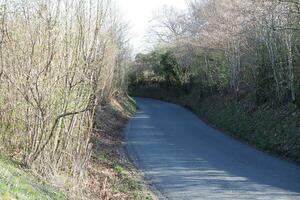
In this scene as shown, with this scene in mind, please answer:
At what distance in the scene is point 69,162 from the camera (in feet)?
30.0

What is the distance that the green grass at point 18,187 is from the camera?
5.47 m

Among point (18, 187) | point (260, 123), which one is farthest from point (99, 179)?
point (260, 123)

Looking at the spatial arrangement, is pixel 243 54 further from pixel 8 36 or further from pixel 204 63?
pixel 8 36

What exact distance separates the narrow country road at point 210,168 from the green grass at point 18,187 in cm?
346

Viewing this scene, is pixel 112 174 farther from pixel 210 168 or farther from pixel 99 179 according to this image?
pixel 210 168

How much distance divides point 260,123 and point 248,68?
5.51 m

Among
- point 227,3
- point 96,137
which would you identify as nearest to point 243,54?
point 227,3

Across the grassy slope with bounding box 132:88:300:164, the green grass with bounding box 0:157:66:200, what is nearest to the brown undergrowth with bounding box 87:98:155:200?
the green grass with bounding box 0:157:66:200

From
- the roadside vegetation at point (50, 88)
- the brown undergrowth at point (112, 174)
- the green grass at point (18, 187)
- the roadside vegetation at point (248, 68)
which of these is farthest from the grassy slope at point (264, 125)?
the green grass at point (18, 187)

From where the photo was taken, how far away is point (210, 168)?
12781 mm

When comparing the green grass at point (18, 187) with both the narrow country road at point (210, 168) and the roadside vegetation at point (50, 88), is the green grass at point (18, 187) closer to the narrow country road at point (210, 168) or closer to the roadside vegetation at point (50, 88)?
the roadside vegetation at point (50, 88)

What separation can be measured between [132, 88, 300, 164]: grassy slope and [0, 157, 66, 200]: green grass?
871 centimetres

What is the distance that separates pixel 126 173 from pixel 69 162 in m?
3.49

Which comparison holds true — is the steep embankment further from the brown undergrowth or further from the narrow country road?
the narrow country road
